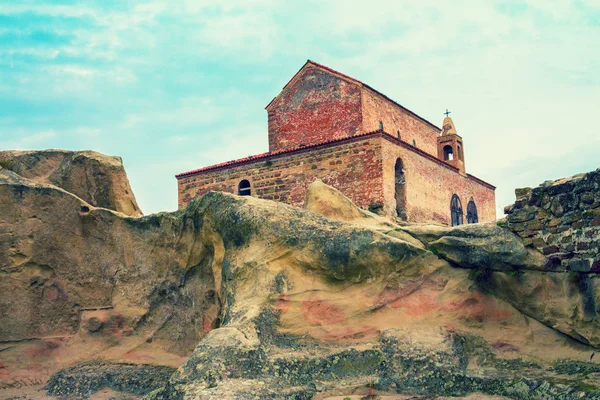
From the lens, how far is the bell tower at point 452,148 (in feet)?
95.0

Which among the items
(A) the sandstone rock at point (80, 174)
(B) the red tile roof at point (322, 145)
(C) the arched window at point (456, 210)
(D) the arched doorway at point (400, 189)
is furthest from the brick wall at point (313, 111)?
(A) the sandstone rock at point (80, 174)

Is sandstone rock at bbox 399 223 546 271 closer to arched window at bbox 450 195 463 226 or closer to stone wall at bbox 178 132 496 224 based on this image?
stone wall at bbox 178 132 496 224

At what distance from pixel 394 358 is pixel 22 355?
763 cm

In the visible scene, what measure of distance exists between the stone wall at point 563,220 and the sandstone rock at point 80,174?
9.01m

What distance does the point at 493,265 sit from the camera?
10961 mm

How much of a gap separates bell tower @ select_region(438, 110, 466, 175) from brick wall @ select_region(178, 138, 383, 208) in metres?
6.67

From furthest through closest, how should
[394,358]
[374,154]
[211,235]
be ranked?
[374,154]
[211,235]
[394,358]

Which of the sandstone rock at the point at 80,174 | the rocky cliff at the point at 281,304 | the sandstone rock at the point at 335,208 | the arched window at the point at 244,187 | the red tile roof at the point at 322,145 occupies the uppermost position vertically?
the red tile roof at the point at 322,145

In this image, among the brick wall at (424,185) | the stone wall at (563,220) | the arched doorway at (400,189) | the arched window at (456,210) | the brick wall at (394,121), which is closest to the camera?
the stone wall at (563,220)

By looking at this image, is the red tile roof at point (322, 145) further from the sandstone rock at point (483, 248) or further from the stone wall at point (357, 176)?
the sandstone rock at point (483, 248)

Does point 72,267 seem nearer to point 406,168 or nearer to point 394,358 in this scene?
point 394,358

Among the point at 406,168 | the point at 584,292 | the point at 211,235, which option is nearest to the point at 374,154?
the point at 406,168

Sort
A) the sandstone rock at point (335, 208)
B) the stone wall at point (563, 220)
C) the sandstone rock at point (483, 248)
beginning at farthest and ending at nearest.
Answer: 1. the sandstone rock at point (335, 208)
2. the sandstone rock at point (483, 248)
3. the stone wall at point (563, 220)

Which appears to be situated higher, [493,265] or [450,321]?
[493,265]
